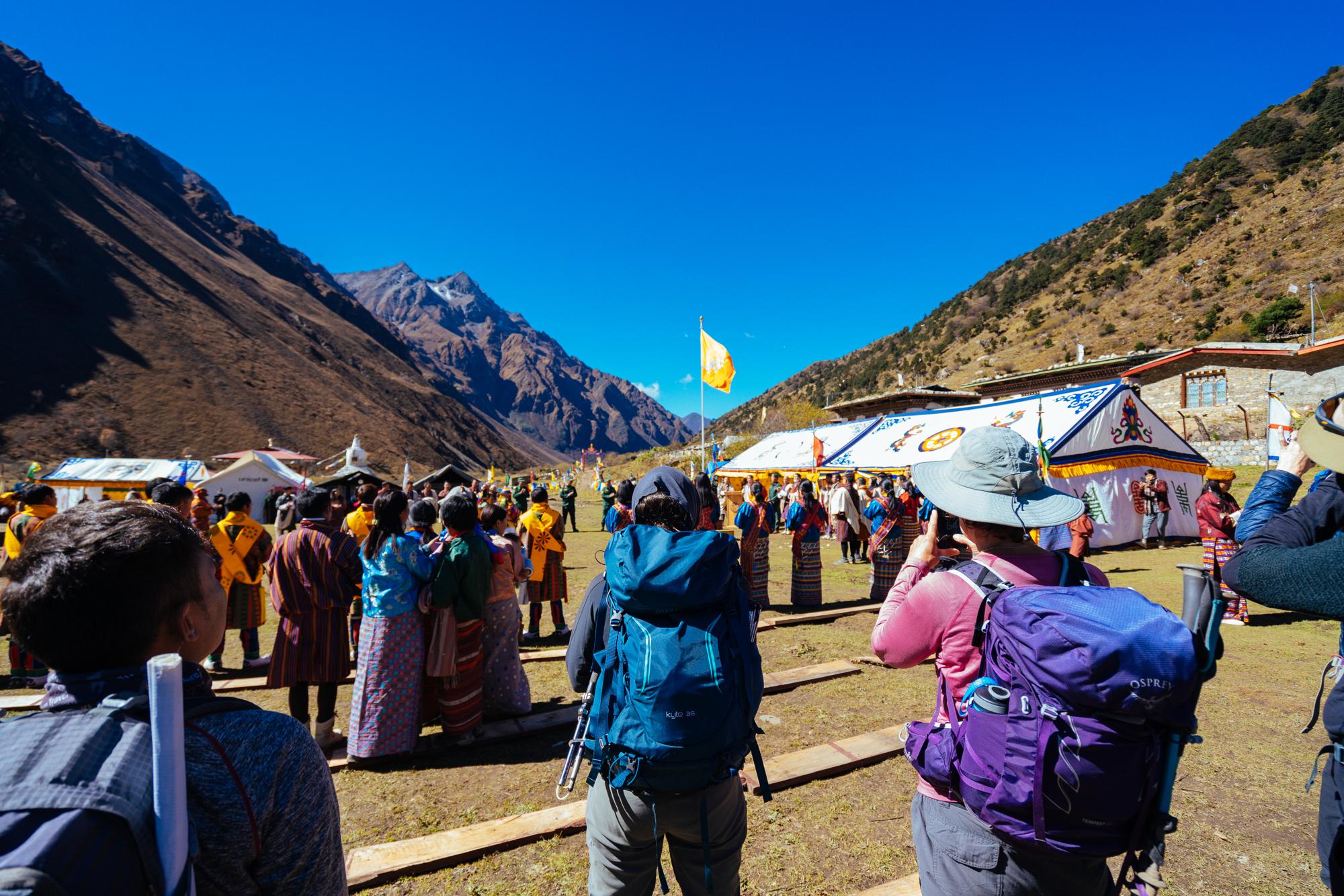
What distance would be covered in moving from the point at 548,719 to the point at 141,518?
441 centimetres

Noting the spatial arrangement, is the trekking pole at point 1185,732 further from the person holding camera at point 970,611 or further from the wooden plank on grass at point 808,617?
the wooden plank on grass at point 808,617

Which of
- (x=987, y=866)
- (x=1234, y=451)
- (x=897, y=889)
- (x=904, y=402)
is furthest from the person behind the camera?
(x=904, y=402)

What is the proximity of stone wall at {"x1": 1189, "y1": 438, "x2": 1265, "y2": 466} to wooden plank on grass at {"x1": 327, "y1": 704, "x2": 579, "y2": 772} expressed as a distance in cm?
2783

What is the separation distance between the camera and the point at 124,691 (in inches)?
38.8

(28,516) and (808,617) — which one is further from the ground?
(28,516)

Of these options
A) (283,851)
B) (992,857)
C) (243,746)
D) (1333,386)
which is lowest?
(992,857)

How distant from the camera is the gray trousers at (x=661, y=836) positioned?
206cm

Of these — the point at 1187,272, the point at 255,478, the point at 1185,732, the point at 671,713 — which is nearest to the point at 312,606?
the point at 671,713

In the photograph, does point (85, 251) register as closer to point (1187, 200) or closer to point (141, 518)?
point (141, 518)

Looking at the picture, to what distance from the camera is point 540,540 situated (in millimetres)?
7719

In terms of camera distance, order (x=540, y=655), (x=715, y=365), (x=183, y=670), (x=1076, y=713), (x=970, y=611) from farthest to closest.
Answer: (x=715, y=365), (x=540, y=655), (x=970, y=611), (x=1076, y=713), (x=183, y=670)

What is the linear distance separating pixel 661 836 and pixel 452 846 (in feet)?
5.93

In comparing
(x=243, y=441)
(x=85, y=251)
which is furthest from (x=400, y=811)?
(x=85, y=251)

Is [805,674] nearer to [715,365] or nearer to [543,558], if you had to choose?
[543,558]
